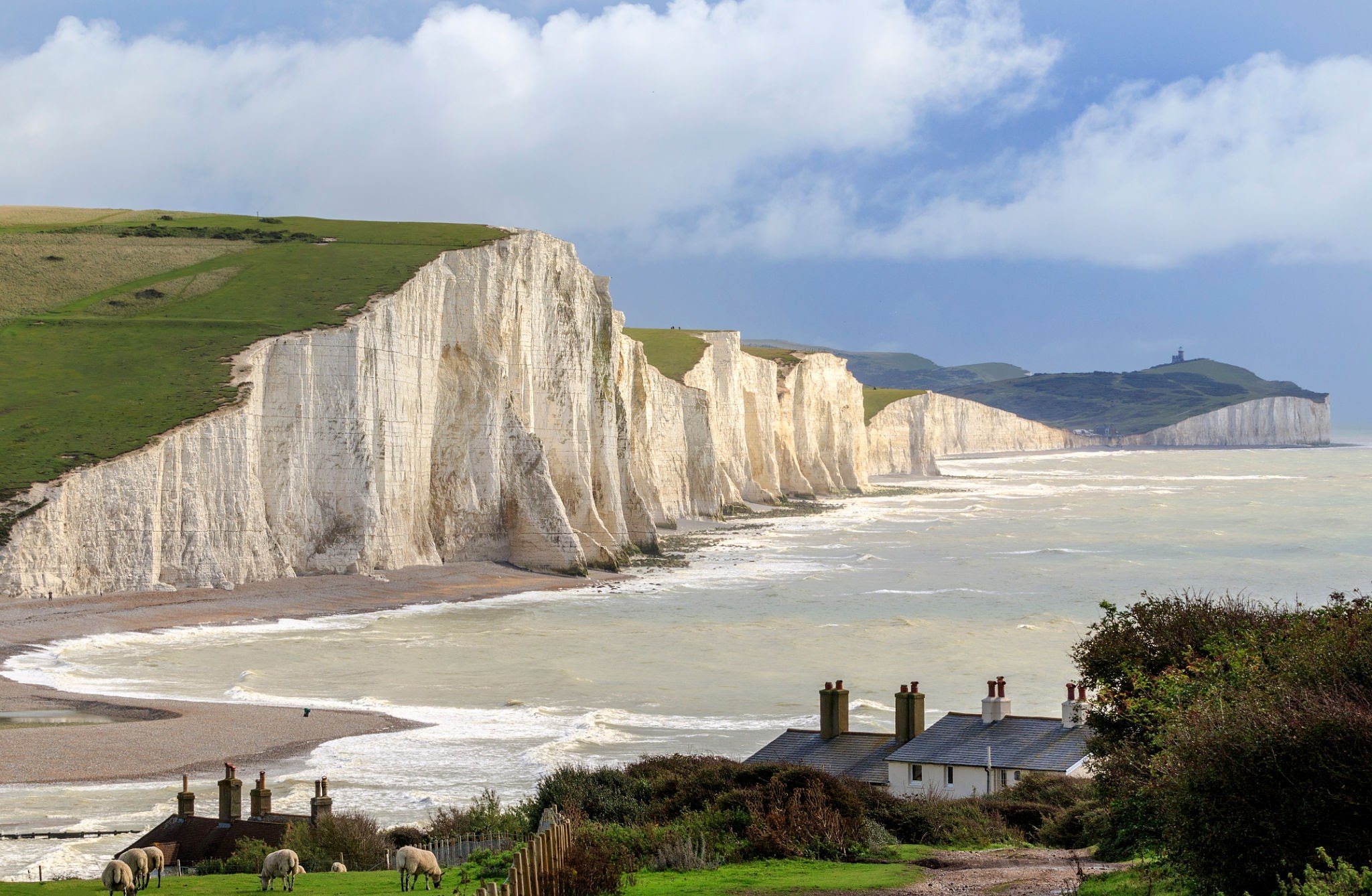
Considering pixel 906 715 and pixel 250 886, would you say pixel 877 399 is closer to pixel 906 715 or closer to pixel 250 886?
pixel 906 715

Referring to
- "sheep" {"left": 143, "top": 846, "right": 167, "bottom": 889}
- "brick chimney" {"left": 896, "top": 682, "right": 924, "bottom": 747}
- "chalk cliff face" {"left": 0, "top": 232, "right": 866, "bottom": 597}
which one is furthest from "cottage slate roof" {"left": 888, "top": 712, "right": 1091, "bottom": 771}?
"chalk cliff face" {"left": 0, "top": 232, "right": 866, "bottom": 597}

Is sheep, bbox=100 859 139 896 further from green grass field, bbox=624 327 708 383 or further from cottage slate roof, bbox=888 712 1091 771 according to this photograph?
green grass field, bbox=624 327 708 383

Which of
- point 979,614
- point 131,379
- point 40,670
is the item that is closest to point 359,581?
point 131,379

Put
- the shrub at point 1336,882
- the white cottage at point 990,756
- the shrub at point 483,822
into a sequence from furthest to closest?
the white cottage at point 990,756
the shrub at point 483,822
the shrub at point 1336,882

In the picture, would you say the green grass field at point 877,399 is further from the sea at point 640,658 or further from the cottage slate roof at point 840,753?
the cottage slate roof at point 840,753

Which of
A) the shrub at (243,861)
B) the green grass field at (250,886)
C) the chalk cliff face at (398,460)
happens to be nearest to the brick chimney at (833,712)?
the green grass field at (250,886)

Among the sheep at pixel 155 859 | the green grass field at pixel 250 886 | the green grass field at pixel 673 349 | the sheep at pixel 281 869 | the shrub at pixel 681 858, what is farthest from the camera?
the green grass field at pixel 673 349

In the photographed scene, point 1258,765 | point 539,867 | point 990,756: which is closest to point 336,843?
point 539,867
